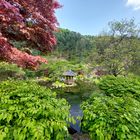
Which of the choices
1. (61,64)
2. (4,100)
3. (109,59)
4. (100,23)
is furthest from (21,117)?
(61,64)

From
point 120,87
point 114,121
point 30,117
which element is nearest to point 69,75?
point 120,87

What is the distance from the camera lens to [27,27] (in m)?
4.10

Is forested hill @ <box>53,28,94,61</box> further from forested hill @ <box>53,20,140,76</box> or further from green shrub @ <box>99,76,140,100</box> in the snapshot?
green shrub @ <box>99,76,140,100</box>

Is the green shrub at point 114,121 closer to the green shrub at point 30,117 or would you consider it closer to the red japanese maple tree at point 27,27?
the green shrub at point 30,117

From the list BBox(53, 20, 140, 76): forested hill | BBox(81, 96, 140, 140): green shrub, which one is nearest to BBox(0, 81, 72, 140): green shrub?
BBox(81, 96, 140, 140): green shrub

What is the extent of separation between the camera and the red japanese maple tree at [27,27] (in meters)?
3.41

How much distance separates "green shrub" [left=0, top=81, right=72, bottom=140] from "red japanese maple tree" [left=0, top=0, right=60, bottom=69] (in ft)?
5.08

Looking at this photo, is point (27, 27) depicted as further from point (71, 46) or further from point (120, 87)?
point (71, 46)

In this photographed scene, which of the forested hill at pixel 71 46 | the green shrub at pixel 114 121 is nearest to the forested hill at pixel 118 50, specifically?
the green shrub at pixel 114 121

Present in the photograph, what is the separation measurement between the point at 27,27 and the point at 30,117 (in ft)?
8.64

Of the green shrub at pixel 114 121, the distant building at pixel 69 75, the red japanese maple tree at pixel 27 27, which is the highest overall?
the red japanese maple tree at pixel 27 27

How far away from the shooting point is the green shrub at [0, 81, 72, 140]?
5.84 ft

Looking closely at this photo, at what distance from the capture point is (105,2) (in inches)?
460

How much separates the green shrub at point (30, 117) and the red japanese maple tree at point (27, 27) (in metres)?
1.55
